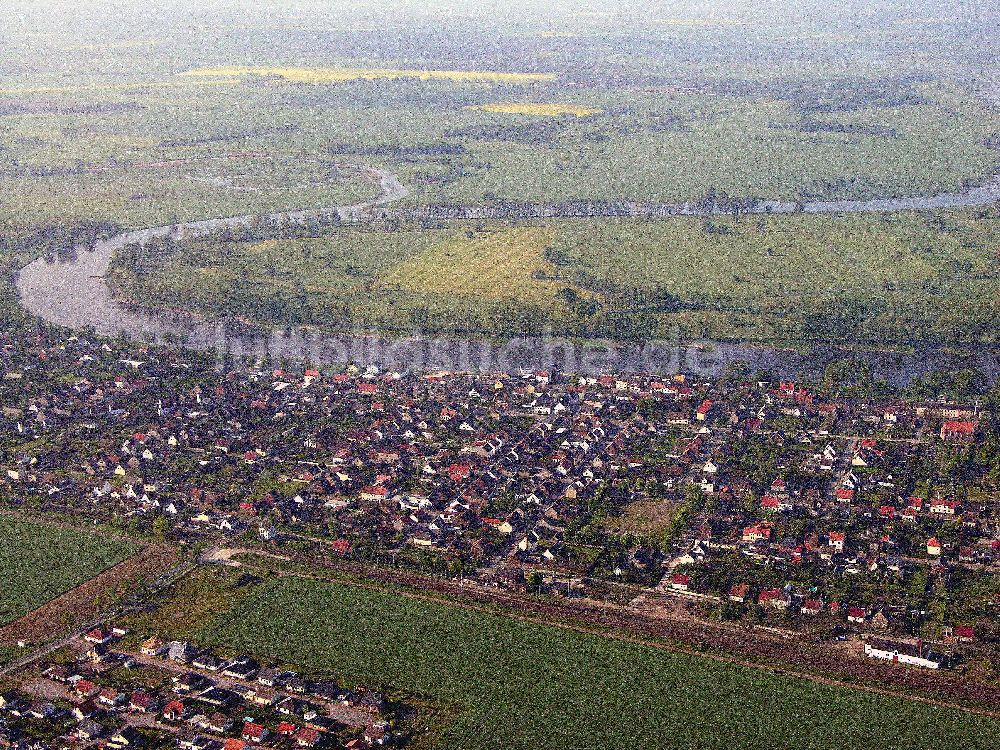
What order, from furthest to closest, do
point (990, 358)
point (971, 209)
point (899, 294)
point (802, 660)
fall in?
point (971, 209), point (899, 294), point (990, 358), point (802, 660)

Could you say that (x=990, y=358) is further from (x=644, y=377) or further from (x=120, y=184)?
(x=120, y=184)

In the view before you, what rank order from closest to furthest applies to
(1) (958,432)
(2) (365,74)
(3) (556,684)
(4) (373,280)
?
(3) (556,684) → (1) (958,432) → (4) (373,280) → (2) (365,74)

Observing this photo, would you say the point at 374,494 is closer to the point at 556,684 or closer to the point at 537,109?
the point at 556,684

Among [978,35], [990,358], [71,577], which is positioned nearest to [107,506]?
[71,577]

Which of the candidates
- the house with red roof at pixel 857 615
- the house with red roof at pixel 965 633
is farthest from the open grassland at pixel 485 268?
the house with red roof at pixel 965 633

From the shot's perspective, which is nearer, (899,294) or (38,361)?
(38,361)

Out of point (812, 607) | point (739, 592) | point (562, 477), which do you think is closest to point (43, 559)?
point (562, 477)

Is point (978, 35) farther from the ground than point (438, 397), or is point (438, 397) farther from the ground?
point (978, 35)
